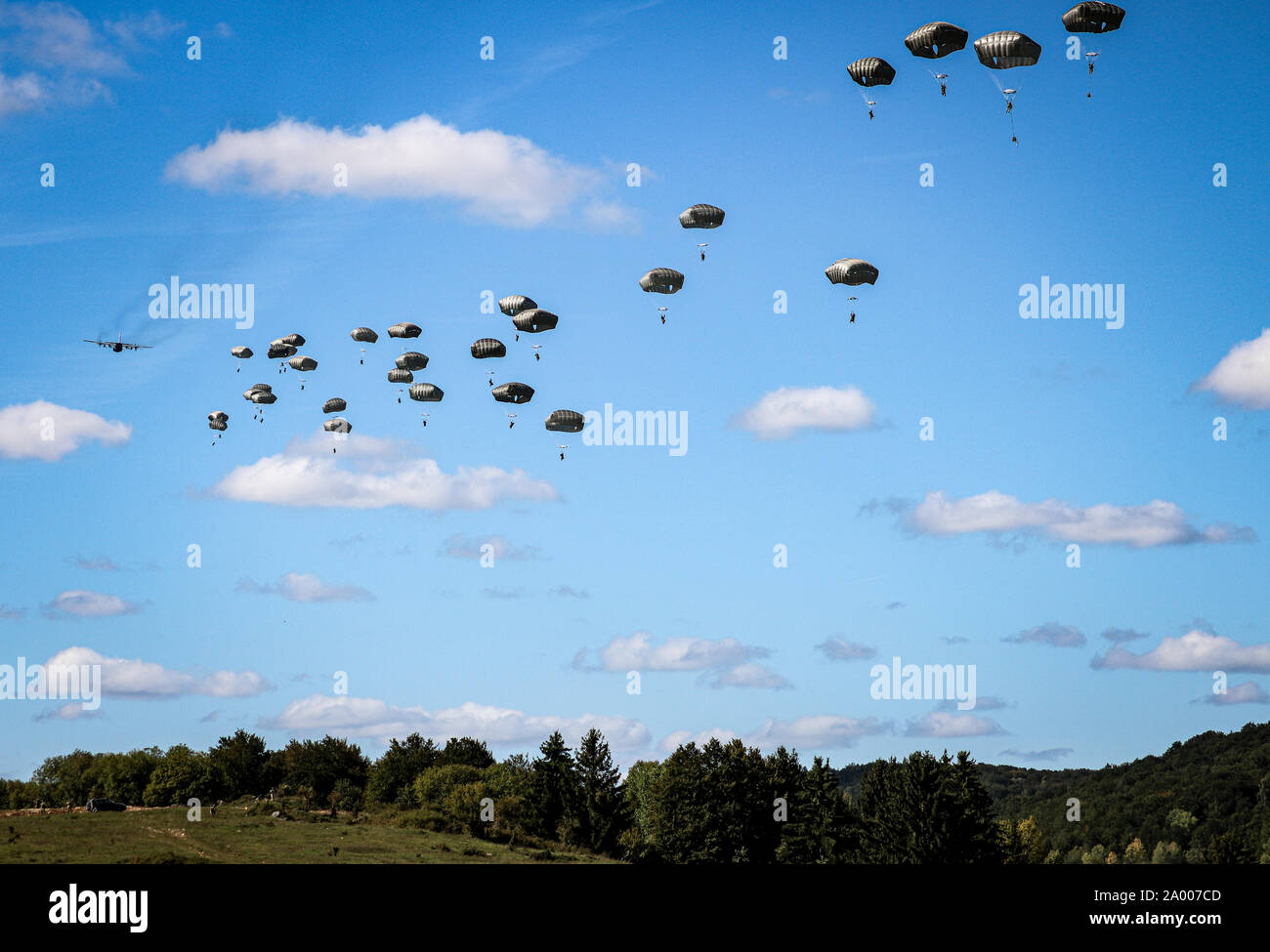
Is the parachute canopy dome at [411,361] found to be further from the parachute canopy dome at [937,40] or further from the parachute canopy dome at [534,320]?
the parachute canopy dome at [937,40]

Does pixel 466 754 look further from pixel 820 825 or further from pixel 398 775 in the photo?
pixel 820 825

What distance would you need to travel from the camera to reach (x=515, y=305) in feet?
398

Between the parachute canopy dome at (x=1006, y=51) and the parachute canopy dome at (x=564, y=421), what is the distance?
50.0 metres

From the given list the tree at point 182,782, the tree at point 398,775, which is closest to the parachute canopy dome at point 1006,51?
the tree at point 398,775

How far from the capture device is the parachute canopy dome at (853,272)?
110 meters

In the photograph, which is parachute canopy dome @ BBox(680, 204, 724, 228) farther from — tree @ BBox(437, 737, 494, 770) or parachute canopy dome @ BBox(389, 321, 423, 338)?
tree @ BBox(437, 737, 494, 770)

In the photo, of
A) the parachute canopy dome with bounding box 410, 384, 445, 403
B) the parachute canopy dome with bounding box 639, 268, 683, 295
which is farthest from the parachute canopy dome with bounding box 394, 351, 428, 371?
the parachute canopy dome with bounding box 639, 268, 683, 295

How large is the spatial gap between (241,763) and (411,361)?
8303 cm

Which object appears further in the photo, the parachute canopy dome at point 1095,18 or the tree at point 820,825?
the tree at point 820,825

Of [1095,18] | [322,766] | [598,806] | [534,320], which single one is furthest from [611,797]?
[1095,18]

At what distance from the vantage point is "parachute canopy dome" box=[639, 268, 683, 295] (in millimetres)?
116188

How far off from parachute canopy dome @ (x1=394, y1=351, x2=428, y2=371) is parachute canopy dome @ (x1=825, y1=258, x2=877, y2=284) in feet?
151

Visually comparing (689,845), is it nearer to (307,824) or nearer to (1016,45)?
(307,824)
